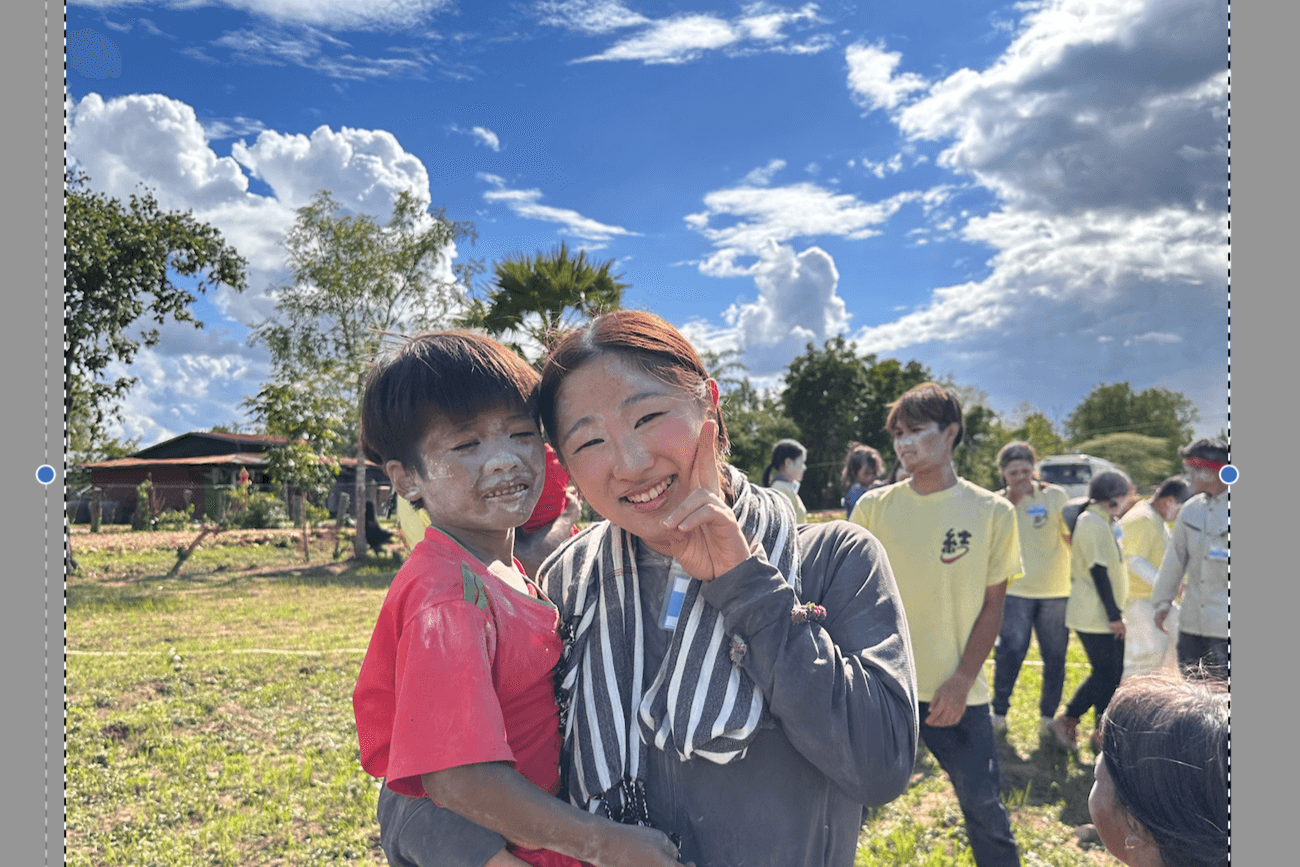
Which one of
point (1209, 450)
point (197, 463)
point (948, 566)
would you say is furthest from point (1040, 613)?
point (197, 463)

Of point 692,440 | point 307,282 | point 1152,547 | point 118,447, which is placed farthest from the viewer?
point 118,447

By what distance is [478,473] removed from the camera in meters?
1.49

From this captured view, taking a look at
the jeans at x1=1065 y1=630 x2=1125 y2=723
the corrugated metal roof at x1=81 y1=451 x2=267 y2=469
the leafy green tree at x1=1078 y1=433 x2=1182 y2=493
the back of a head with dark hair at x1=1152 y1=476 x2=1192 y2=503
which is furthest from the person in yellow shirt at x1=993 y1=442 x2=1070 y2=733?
the leafy green tree at x1=1078 y1=433 x2=1182 y2=493

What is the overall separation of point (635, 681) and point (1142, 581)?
5.68 metres

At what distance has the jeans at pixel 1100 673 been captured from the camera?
5504 mm

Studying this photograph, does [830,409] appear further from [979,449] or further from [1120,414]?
[1120,414]

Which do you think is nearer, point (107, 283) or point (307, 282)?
point (107, 283)

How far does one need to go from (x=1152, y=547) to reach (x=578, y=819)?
5989 mm

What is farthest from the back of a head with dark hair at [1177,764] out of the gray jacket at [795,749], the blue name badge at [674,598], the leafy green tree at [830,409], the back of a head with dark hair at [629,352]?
the leafy green tree at [830,409]

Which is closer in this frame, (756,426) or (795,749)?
(795,749)

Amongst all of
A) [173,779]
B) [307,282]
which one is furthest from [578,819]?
[307,282]

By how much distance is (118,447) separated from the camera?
31422 millimetres

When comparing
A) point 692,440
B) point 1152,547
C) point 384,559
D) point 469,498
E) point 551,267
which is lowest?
point 384,559

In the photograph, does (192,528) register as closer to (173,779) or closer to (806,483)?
(173,779)
